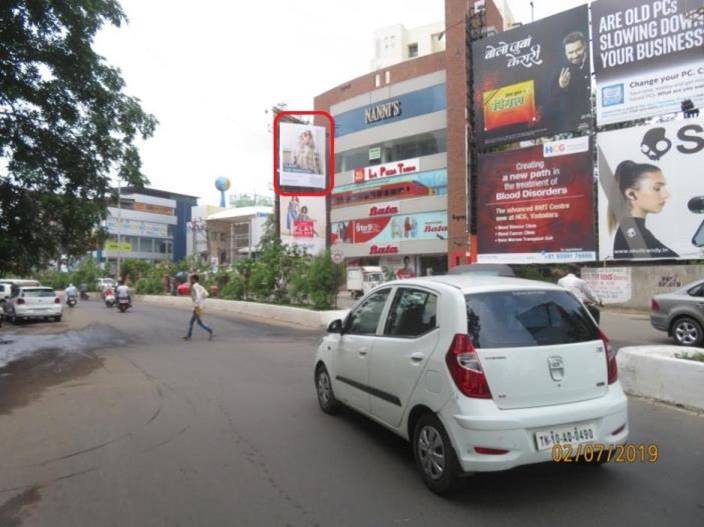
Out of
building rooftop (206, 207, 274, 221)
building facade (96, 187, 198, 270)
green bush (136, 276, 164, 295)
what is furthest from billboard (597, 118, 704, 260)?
building facade (96, 187, 198, 270)

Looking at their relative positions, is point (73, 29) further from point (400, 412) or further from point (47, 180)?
point (400, 412)

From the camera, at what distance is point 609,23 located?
23734 mm

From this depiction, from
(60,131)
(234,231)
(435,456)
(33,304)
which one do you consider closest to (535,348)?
(435,456)

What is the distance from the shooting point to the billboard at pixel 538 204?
2488cm

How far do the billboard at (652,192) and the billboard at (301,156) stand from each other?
1822 centimetres

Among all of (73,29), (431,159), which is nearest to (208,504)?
(73,29)

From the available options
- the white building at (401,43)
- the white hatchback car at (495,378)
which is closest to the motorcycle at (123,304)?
the white hatchback car at (495,378)

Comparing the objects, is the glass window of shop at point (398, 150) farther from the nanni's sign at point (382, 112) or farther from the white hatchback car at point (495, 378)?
the white hatchback car at point (495, 378)

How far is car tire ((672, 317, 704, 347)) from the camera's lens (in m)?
11.0

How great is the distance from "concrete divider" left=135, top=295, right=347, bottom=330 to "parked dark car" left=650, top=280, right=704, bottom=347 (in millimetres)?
7752

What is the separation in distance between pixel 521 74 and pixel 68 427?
26.7 metres

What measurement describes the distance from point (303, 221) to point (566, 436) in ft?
148
